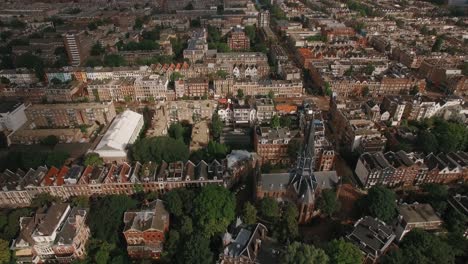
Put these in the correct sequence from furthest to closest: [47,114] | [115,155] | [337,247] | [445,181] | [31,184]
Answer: [47,114] → [115,155] → [445,181] → [31,184] → [337,247]

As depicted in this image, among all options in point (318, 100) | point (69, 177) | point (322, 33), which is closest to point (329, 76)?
point (318, 100)

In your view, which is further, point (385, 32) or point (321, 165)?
point (385, 32)

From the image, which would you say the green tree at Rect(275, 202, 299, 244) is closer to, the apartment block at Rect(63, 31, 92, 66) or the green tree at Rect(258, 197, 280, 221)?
the green tree at Rect(258, 197, 280, 221)

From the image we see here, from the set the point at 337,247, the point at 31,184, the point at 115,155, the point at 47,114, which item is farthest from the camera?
the point at 47,114

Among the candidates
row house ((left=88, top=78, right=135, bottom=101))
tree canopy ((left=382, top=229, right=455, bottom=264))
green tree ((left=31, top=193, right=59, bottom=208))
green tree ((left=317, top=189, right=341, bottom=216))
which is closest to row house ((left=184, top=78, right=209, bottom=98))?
row house ((left=88, top=78, right=135, bottom=101))

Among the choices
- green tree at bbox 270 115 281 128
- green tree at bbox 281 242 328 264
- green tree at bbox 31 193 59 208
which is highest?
green tree at bbox 281 242 328 264

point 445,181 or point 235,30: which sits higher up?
point 235,30

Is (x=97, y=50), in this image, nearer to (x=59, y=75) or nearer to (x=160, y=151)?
(x=59, y=75)

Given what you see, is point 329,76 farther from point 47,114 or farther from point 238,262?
point 47,114
